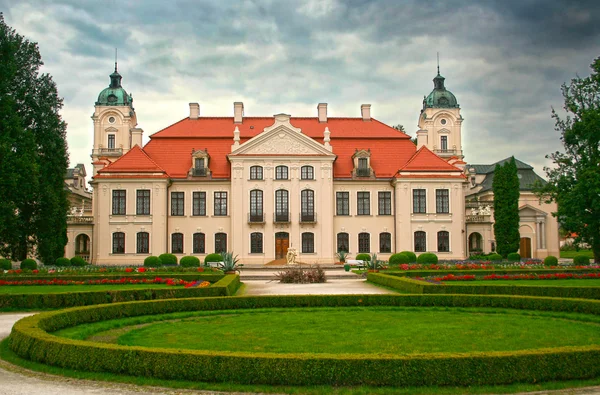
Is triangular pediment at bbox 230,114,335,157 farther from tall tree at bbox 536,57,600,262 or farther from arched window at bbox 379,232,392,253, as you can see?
tall tree at bbox 536,57,600,262

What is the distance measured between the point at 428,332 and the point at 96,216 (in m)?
34.8

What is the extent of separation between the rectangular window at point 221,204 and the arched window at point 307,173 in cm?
583

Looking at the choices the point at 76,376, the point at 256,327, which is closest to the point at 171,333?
the point at 256,327

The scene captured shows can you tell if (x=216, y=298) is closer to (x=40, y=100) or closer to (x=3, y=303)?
(x=3, y=303)

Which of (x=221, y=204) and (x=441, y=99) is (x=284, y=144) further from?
(x=441, y=99)

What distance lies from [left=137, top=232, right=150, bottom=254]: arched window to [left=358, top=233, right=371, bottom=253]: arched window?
15.2 m

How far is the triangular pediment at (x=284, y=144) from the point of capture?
4362 cm

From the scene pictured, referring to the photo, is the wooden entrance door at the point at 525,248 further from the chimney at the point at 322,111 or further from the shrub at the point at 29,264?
the shrub at the point at 29,264

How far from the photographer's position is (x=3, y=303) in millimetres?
18047

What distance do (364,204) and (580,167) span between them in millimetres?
14658

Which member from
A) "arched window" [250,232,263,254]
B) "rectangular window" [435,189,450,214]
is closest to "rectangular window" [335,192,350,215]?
"arched window" [250,232,263,254]

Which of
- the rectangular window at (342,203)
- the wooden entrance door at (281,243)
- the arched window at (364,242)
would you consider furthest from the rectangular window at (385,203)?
the wooden entrance door at (281,243)

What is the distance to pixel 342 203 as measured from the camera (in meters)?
44.8

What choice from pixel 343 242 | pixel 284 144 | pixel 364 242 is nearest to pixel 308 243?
pixel 343 242
